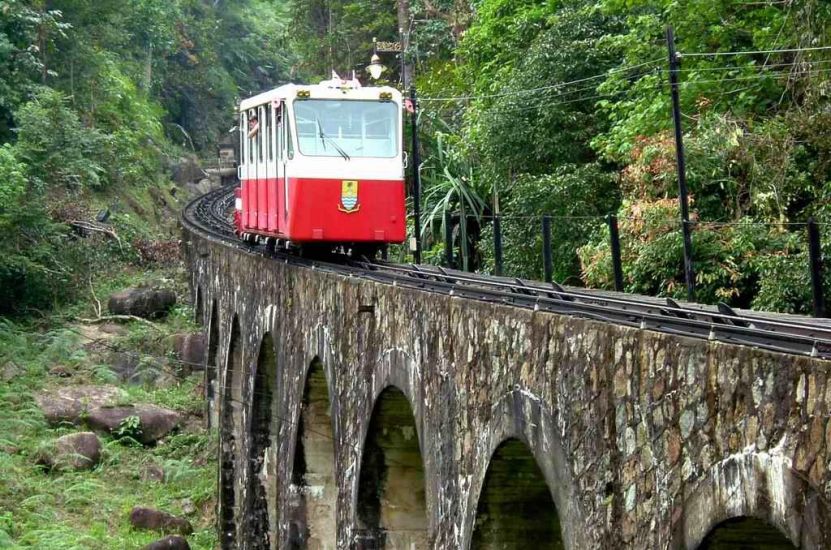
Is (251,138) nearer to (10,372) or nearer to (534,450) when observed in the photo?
(10,372)

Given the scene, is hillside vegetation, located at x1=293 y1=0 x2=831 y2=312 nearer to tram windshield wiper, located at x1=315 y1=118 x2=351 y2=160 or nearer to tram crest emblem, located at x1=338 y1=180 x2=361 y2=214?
tram crest emblem, located at x1=338 y1=180 x2=361 y2=214

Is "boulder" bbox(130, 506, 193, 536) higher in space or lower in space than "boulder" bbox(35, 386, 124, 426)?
lower

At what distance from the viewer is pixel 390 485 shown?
42.9 feet

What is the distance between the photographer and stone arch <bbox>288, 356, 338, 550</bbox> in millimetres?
16875

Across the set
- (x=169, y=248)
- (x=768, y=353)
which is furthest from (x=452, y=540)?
(x=169, y=248)

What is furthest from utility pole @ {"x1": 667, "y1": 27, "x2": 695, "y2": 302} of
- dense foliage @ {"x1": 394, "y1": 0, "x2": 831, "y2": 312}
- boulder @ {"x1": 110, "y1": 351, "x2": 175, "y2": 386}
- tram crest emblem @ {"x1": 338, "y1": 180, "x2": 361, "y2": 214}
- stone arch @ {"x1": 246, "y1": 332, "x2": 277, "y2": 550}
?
boulder @ {"x1": 110, "y1": 351, "x2": 175, "y2": 386}

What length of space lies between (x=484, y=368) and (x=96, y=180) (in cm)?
3023

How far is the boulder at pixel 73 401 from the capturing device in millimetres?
27136

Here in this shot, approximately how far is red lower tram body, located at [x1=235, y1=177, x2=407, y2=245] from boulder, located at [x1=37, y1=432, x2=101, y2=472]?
29.8 ft

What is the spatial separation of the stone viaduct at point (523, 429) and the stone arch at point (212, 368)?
9.69 metres

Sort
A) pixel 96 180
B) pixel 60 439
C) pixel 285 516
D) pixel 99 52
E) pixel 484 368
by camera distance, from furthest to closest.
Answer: pixel 99 52 → pixel 96 180 → pixel 60 439 → pixel 285 516 → pixel 484 368

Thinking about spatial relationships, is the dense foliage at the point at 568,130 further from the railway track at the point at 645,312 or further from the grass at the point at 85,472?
the grass at the point at 85,472

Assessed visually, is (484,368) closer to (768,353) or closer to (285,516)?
(768,353)

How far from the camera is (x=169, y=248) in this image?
1650 inches
